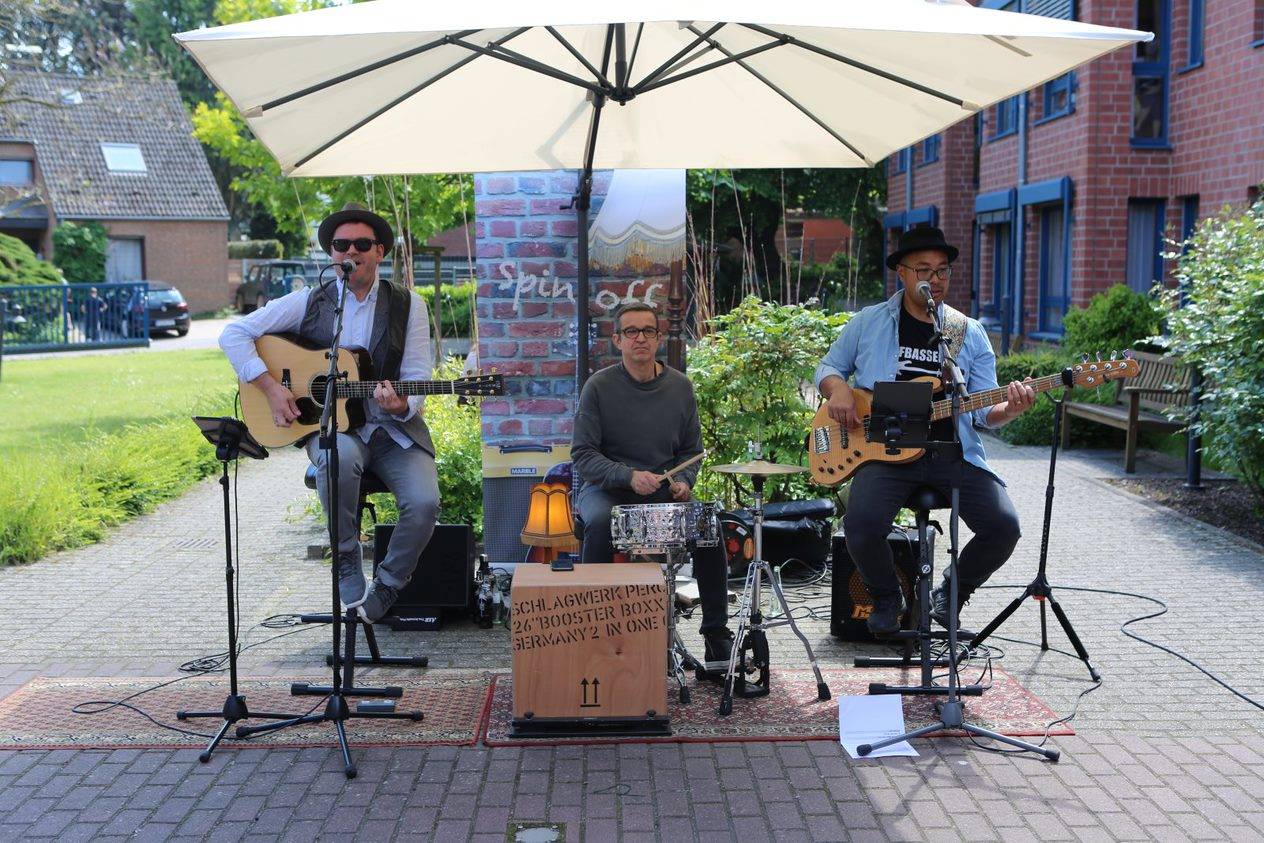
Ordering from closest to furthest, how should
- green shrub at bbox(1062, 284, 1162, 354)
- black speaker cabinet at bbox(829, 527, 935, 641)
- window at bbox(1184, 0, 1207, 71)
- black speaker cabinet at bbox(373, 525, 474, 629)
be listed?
black speaker cabinet at bbox(829, 527, 935, 641), black speaker cabinet at bbox(373, 525, 474, 629), green shrub at bbox(1062, 284, 1162, 354), window at bbox(1184, 0, 1207, 71)

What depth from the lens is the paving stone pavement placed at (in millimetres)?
4238

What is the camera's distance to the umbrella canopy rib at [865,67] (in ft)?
18.0

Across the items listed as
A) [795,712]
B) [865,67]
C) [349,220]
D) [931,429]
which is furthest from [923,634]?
[349,220]

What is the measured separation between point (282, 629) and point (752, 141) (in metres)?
3.44

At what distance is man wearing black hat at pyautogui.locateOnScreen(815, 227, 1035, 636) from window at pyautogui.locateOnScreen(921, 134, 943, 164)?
17.5m

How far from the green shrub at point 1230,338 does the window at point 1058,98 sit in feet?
22.6

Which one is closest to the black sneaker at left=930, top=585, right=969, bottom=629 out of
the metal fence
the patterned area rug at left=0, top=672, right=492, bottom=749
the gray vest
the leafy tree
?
the patterned area rug at left=0, top=672, right=492, bottom=749

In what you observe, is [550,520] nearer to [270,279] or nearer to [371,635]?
[371,635]

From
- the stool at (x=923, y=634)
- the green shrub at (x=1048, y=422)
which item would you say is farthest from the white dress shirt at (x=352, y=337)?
the green shrub at (x=1048, y=422)

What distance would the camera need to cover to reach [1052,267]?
17562 mm

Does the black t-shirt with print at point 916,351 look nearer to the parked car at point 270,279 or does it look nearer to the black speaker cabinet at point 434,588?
the black speaker cabinet at point 434,588

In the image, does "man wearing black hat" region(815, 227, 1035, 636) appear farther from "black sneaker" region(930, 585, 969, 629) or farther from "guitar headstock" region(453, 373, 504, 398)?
"guitar headstock" region(453, 373, 504, 398)

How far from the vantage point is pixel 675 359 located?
23.8 feet

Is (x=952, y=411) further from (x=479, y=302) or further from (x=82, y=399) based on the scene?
(x=82, y=399)
